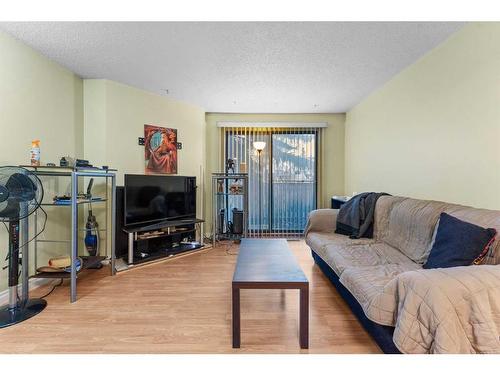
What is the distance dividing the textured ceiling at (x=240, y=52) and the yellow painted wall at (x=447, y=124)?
21 centimetres

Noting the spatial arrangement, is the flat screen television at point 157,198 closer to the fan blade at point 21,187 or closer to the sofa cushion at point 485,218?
the fan blade at point 21,187

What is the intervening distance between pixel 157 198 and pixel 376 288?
9.19 ft

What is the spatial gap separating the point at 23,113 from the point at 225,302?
2.64 m

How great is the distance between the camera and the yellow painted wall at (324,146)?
4.45 m

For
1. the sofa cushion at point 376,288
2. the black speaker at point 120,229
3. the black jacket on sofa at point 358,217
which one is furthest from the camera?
the black speaker at point 120,229

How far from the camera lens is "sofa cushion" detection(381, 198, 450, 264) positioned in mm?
1907

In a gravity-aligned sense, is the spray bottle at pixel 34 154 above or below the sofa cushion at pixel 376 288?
above

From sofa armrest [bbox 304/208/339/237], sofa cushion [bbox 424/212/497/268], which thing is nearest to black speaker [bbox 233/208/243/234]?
sofa armrest [bbox 304/208/339/237]

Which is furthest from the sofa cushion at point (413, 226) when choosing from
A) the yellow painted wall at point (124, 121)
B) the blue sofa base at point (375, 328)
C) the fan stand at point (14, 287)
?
the fan stand at point (14, 287)

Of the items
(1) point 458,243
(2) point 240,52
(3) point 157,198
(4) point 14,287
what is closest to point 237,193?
(3) point 157,198

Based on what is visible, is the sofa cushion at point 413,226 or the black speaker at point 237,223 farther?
the black speaker at point 237,223

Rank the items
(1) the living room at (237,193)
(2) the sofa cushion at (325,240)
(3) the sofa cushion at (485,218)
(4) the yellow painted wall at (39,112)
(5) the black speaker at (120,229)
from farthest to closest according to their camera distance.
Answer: (5) the black speaker at (120,229) < (2) the sofa cushion at (325,240) < (4) the yellow painted wall at (39,112) < (1) the living room at (237,193) < (3) the sofa cushion at (485,218)

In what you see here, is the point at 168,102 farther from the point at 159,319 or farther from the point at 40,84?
the point at 159,319

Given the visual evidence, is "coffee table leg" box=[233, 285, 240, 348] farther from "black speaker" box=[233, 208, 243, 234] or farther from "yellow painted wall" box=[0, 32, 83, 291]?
"black speaker" box=[233, 208, 243, 234]
